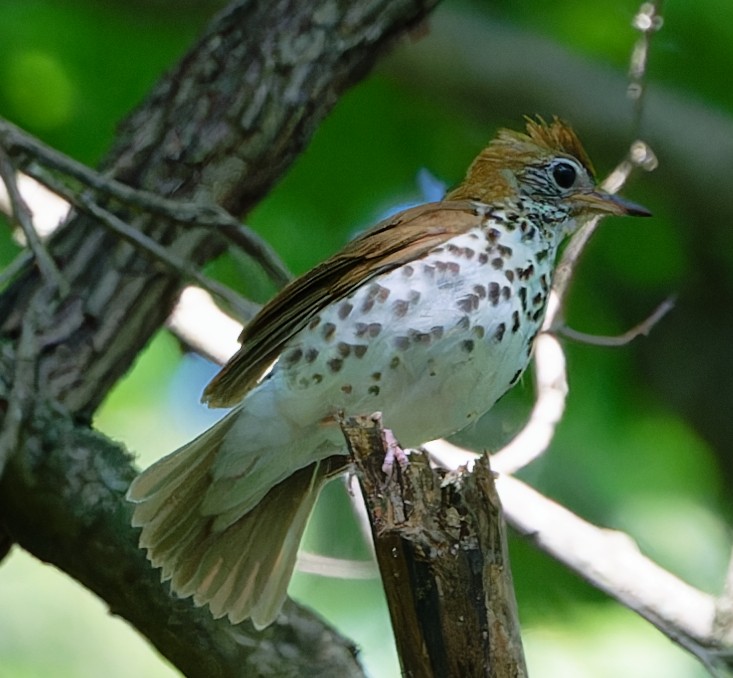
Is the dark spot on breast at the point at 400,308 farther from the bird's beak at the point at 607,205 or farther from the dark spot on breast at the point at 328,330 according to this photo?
the bird's beak at the point at 607,205

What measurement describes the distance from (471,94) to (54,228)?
5.71 feet

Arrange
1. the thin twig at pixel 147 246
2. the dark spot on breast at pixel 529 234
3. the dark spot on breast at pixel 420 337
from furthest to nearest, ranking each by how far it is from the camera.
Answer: the thin twig at pixel 147 246 → the dark spot on breast at pixel 529 234 → the dark spot on breast at pixel 420 337

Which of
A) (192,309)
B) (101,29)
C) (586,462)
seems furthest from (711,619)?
(101,29)

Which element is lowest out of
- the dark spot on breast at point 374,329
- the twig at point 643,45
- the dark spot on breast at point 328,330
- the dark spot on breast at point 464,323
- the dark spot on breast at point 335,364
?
the dark spot on breast at point 335,364

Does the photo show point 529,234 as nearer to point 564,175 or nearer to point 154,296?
point 564,175

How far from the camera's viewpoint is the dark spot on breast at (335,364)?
3.27 metres

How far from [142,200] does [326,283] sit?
2.48 ft

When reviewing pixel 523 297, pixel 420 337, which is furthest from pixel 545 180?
pixel 420 337

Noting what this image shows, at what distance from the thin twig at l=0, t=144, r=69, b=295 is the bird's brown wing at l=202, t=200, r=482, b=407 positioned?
587 millimetres

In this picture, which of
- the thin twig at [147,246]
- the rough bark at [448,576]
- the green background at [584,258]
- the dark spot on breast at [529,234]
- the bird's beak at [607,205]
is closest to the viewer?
the rough bark at [448,576]

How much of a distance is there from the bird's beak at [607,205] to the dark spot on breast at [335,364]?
0.84m

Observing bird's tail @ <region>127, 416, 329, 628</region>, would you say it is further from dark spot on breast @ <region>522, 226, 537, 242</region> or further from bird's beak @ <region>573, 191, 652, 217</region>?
bird's beak @ <region>573, 191, 652, 217</region>

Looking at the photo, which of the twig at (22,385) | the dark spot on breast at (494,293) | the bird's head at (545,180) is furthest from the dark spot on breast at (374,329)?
the twig at (22,385)

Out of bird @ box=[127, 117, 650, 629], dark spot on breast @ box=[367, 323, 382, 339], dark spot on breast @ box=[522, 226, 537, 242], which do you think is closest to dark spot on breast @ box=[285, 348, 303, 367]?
bird @ box=[127, 117, 650, 629]
